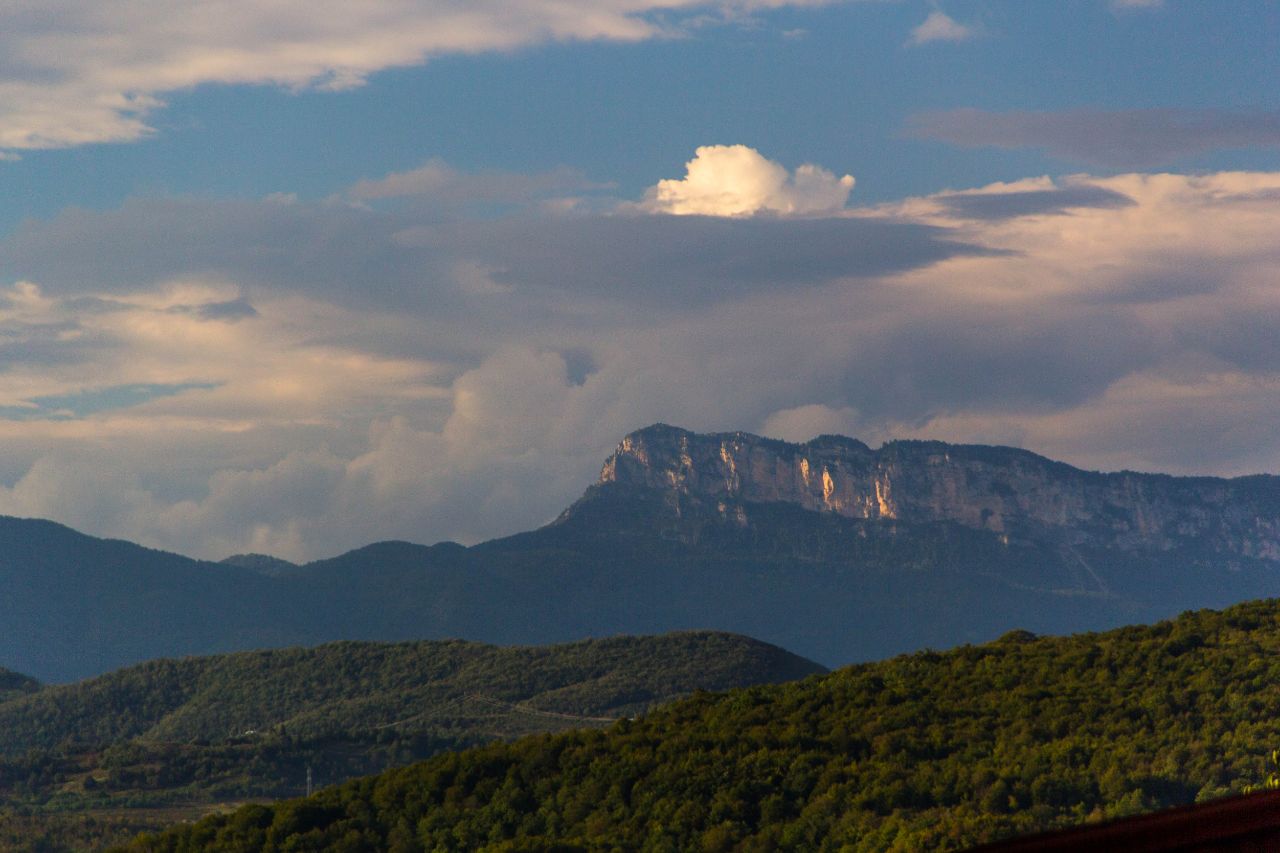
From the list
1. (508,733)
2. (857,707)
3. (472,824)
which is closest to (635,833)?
(472,824)

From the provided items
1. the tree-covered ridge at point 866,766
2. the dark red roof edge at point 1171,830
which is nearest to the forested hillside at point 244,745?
the tree-covered ridge at point 866,766

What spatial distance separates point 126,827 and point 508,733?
233ft

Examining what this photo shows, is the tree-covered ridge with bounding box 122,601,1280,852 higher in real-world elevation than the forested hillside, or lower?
higher

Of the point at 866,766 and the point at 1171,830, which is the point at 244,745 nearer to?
the point at 866,766

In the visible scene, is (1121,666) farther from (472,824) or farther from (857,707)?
(472,824)

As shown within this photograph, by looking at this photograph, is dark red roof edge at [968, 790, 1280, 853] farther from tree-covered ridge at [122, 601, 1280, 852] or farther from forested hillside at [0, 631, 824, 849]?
forested hillside at [0, 631, 824, 849]

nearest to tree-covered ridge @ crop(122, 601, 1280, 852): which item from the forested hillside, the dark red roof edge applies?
the forested hillside

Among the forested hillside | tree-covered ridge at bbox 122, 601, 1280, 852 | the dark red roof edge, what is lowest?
the forested hillside

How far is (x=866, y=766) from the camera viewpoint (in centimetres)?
6091

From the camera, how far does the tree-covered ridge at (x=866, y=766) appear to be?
54375mm

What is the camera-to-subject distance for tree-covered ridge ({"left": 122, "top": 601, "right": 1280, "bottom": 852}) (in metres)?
54.4

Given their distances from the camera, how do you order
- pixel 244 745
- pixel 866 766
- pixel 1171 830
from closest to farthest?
pixel 1171 830
pixel 866 766
pixel 244 745

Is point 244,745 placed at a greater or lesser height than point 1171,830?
lesser

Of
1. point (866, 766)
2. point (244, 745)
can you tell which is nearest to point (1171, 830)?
point (866, 766)
